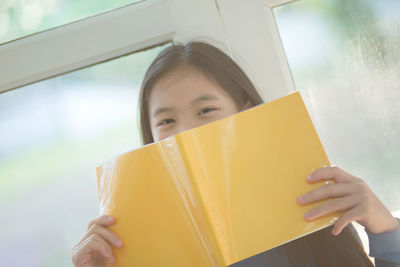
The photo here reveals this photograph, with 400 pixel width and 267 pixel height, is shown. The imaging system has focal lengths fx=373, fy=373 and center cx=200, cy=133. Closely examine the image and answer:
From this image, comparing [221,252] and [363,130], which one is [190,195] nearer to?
[221,252]

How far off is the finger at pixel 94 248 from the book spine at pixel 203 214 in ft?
0.52

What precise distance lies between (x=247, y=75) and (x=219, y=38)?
113mm

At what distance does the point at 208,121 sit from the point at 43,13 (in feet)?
1.73

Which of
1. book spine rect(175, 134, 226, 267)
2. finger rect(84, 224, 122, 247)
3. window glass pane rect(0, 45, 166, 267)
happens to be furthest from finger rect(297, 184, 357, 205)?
window glass pane rect(0, 45, 166, 267)

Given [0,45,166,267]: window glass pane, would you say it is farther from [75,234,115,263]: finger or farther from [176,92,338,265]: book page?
[176,92,338,265]: book page

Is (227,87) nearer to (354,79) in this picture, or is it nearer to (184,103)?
(184,103)

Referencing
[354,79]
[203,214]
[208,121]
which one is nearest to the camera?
[203,214]

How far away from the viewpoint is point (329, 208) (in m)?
0.54

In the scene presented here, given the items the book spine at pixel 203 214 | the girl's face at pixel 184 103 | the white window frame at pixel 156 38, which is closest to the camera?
the book spine at pixel 203 214

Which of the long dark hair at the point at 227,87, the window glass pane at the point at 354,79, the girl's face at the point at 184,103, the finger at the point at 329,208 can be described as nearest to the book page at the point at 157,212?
the finger at the point at 329,208

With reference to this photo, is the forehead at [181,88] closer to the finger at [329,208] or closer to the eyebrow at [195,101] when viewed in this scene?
the eyebrow at [195,101]

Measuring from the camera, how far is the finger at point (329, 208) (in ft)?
1.73

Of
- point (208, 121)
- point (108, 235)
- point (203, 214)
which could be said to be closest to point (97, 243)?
point (108, 235)

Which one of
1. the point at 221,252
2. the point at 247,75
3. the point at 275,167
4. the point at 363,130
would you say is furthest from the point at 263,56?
the point at 221,252
